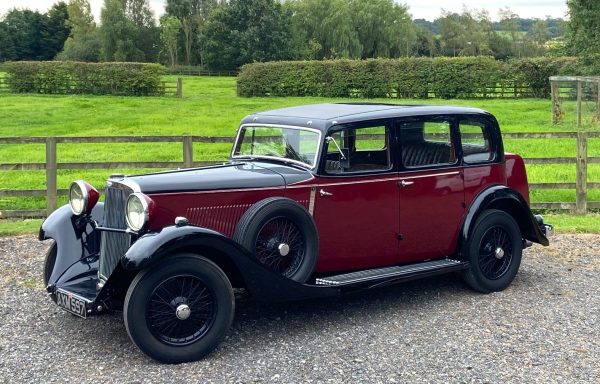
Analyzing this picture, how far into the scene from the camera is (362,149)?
20.5ft

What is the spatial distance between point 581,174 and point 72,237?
7.58m

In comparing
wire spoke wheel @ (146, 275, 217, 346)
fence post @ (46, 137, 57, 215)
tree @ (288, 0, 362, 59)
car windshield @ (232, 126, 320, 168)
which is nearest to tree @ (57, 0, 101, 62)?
tree @ (288, 0, 362, 59)

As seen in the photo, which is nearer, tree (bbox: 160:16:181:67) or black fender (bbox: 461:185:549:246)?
black fender (bbox: 461:185:549:246)

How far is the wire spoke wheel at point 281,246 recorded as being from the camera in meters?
5.41

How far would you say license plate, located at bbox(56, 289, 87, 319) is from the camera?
498 centimetres

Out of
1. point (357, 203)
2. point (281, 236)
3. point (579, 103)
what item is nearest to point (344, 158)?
point (357, 203)

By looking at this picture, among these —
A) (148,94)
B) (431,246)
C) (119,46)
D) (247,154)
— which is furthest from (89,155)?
(119,46)

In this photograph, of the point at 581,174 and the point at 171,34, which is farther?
the point at 171,34

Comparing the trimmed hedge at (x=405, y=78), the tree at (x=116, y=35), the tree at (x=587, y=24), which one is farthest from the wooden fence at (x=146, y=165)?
the tree at (x=116, y=35)

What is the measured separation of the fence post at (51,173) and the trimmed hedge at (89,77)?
2630 centimetres

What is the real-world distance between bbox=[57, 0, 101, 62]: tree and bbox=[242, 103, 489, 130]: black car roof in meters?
72.1

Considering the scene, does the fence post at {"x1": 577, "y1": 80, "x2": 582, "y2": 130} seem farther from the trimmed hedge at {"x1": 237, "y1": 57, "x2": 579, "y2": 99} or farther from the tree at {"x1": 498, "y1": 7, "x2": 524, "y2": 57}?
the tree at {"x1": 498, "y1": 7, "x2": 524, "y2": 57}

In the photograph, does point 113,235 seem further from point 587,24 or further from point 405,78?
point 405,78

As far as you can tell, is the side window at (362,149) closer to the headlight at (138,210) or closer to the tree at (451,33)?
the headlight at (138,210)
